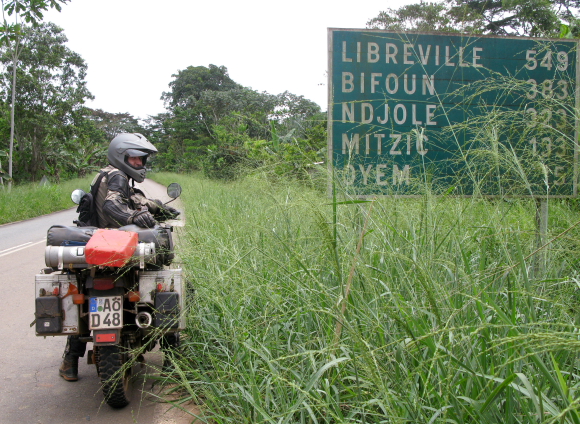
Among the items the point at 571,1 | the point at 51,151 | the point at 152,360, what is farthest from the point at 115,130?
the point at 152,360

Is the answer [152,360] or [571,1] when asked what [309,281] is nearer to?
[152,360]

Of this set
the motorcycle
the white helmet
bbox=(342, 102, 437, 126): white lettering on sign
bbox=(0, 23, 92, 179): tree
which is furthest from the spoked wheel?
bbox=(0, 23, 92, 179): tree

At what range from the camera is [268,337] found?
3.12m

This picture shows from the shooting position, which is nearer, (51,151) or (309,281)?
(309,281)

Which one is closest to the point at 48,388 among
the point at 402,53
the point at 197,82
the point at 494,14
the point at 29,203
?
the point at 402,53

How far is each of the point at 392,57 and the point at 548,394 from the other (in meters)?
3.35

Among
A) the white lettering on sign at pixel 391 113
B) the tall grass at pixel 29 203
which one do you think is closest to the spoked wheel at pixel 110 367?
the white lettering on sign at pixel 391 113

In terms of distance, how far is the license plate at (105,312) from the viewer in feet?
11.0

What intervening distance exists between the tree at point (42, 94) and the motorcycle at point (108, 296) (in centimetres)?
2919

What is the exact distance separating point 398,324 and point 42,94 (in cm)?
3276

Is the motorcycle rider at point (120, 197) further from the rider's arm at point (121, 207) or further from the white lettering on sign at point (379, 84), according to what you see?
the white lettering on sign at point (379, 84)

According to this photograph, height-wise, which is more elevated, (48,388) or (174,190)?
(174,190)

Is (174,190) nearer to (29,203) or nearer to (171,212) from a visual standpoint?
(171,212)

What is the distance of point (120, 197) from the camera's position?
401 centimetres
